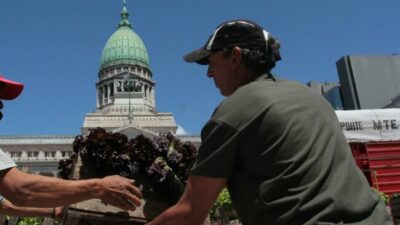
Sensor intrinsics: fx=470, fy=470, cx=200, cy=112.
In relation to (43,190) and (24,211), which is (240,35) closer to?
(43,190)

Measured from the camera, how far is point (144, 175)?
9.36 ft

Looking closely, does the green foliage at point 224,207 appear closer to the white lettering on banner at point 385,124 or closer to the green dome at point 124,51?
the white lettering on banner at point 385,124

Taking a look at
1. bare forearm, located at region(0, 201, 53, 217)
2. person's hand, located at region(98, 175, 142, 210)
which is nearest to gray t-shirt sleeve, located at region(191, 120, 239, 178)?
person's hand, located at region(98, 175, 142, 210)

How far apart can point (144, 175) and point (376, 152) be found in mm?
7805

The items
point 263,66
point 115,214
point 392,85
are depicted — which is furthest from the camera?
point 392,85

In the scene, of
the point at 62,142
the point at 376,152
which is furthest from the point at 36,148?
the point at 376,152

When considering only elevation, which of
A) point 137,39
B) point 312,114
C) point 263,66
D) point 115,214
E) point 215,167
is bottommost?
point 115,214

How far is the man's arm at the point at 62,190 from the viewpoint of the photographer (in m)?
2.32

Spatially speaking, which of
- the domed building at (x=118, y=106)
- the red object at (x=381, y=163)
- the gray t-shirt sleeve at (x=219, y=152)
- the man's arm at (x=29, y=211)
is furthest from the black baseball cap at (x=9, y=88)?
the domed building at (x=118, y=106)

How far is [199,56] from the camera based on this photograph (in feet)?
7.11

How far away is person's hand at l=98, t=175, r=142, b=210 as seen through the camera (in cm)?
232

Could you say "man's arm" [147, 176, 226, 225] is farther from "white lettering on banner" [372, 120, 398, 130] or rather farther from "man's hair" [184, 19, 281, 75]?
"white lettering on banner" [372, 120, 398, 130]

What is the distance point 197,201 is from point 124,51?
96155 millimetres

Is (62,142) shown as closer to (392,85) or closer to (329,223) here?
(392,85)
